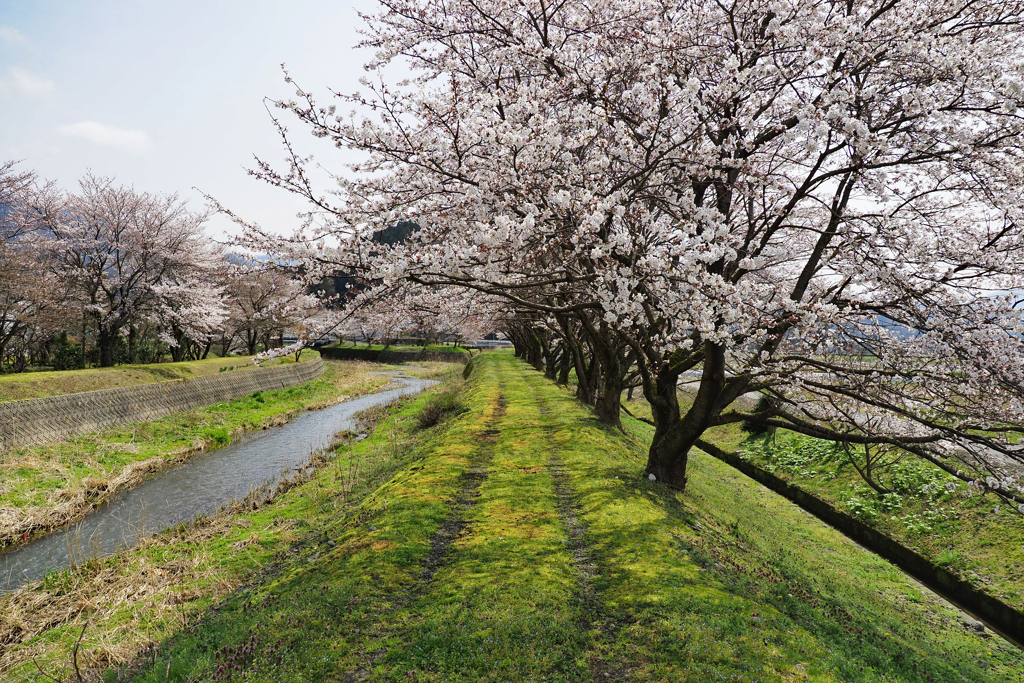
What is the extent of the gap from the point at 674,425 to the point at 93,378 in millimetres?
24823

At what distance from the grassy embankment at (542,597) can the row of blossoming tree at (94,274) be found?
12.4 metres

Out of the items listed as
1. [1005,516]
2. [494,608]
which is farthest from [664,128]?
[1005,516]

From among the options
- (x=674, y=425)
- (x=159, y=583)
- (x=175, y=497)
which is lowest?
(x=175, y=497)

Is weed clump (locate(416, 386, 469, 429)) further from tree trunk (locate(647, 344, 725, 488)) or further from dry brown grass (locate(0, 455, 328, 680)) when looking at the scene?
dry brown grass (locate(0, 455, 328, 680))

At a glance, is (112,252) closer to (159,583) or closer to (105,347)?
(105,347)

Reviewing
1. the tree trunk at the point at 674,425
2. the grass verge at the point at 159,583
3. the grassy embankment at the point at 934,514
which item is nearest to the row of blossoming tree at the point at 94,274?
the grass verge at the point at 159,583

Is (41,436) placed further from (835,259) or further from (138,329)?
(835,259)

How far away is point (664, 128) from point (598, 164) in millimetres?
1634

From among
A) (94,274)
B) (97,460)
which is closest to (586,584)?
(97,460)

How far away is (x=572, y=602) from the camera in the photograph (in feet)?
23.8

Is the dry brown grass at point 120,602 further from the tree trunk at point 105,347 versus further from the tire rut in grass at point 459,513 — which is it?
the tree trunk at point 105,347

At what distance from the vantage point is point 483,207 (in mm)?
8750

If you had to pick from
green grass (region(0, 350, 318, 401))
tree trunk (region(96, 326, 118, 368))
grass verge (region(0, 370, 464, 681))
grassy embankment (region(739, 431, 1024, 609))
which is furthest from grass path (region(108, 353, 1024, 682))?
tree trunk (region(96, 326, 118, 368))

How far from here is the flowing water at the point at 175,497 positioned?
11.1 metres
